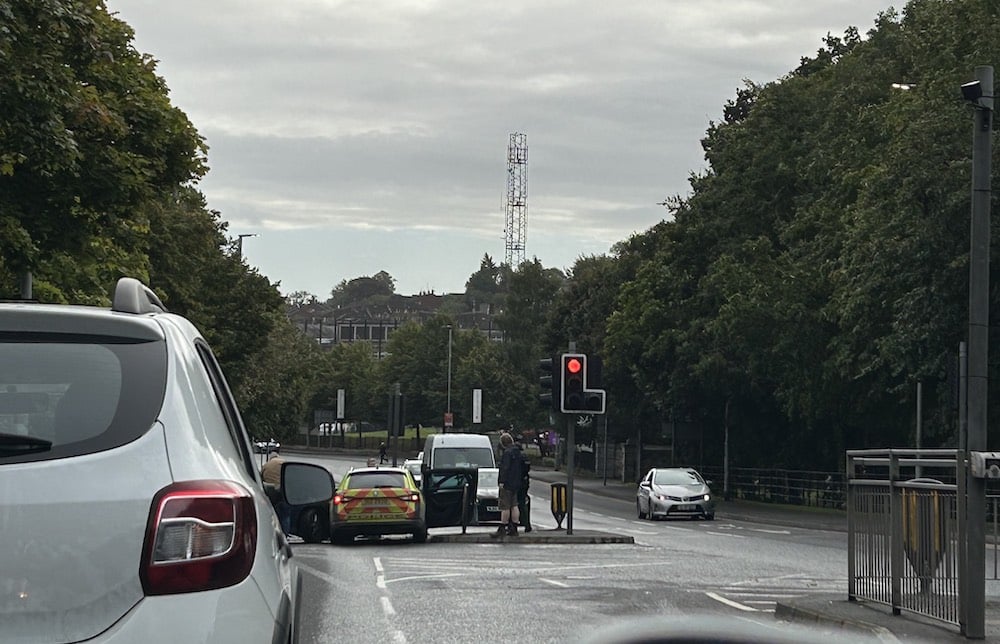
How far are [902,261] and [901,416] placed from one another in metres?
10.7

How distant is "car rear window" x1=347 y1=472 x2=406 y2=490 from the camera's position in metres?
27.8

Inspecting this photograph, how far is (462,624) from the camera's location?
45.7ft

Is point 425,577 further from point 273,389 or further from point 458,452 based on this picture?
point 273,389

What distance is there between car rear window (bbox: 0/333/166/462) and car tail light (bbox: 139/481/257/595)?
0.21 m

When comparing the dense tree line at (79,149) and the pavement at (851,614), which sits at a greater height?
the dense tree line at (79,149)

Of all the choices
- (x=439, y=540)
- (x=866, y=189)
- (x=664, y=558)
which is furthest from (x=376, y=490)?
(x=866, y=189)

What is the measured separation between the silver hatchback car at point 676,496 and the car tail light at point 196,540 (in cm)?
3897

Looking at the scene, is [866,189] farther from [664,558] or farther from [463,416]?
[463,416]

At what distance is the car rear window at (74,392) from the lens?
3949mm

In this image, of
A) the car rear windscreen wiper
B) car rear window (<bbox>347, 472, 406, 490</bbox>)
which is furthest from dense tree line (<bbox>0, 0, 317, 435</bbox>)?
the car rear windscreen wiper

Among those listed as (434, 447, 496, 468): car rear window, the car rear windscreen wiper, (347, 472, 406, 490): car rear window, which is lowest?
(347, 472, 406, 490): car rear window

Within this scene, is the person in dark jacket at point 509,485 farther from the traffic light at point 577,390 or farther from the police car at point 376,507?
the police car at point 376,507

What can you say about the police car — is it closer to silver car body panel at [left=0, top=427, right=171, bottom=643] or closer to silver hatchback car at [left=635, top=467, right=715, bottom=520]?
silver hatchback car at [left=635, top=467, right=715, bottom=520]

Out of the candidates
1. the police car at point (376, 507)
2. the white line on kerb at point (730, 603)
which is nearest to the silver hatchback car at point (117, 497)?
the white line on kerb at point (730, 603)
